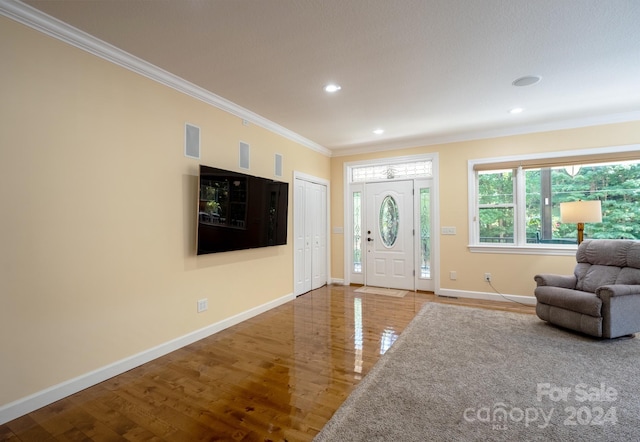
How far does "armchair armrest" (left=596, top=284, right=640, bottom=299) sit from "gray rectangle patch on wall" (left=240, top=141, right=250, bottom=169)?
4.21 meters

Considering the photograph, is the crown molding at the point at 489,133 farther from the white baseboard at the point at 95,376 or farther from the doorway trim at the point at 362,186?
the white baseboard at the point at 95,376

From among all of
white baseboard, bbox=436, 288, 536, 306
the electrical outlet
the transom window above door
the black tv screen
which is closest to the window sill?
white baseboard, bbox=436, 288, 536, 306

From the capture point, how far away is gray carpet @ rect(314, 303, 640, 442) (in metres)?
1.76

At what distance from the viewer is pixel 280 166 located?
15.1ft

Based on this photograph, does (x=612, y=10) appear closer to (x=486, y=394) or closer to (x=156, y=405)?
(x=486, y=394)

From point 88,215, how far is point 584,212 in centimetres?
530

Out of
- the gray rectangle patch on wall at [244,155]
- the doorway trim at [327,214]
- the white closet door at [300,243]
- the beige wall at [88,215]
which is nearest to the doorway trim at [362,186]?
the doorway trim at [327,214]

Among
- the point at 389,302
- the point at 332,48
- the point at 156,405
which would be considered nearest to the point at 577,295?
the point at 389,302

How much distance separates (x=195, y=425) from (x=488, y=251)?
4.64 meters

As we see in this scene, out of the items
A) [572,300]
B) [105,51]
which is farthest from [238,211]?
[572,300]

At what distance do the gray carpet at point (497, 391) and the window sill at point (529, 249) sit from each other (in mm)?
1525

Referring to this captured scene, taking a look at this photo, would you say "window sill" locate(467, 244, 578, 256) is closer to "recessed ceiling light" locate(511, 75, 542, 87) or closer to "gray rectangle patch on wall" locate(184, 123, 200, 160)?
"recessed ceiling light" locate(511, 75, 542, 87)

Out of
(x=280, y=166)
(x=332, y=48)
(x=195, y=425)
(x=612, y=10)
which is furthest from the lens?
(x=280, y=166)

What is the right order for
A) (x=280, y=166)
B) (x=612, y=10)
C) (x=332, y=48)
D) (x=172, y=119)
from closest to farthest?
(x=612, y=10) < (x=332, y=48) < (x=172, y=119) < (x=280, y=166)
